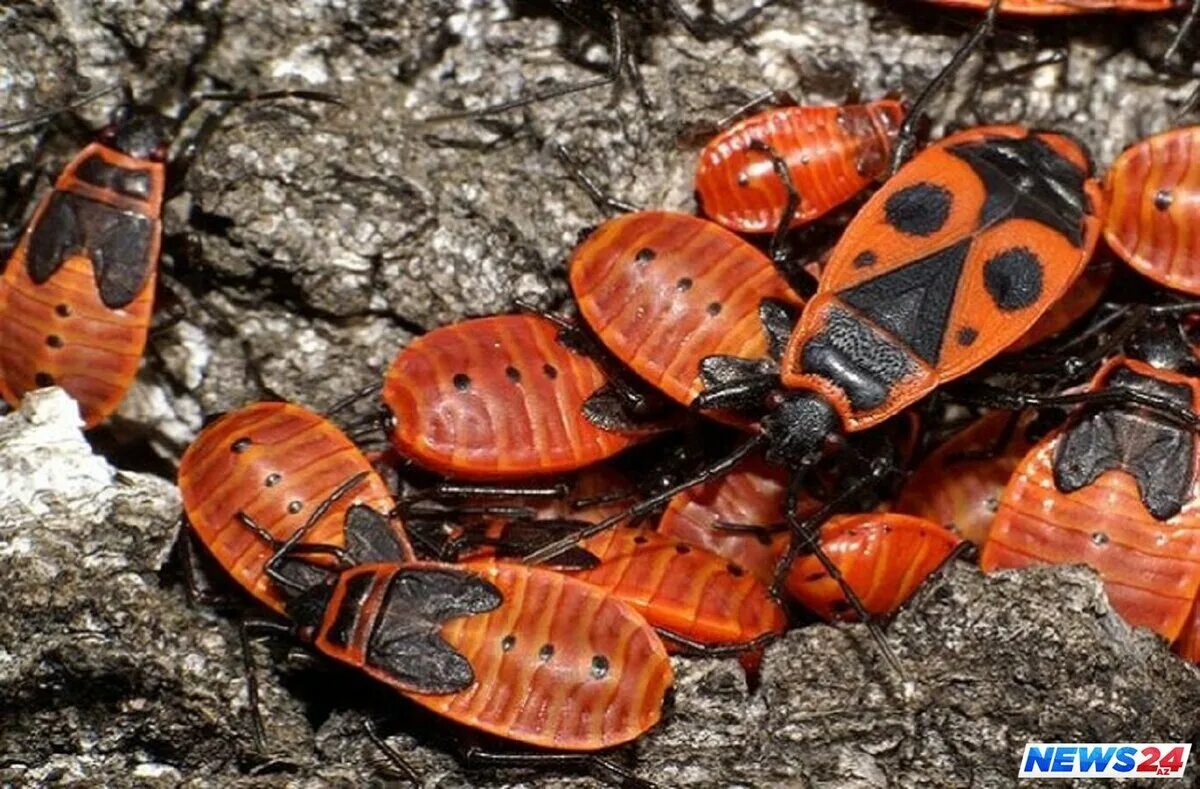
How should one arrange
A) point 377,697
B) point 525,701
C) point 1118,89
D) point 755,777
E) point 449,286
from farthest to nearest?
point 1118,89 < point 449,286 < point 377,697 < point 525,701 < point 755,777

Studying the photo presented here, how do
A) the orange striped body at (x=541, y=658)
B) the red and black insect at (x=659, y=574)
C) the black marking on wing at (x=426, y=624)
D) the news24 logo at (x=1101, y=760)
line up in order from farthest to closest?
the red and black insect at (x=659, y=574) → the black marking on wing at (x=426, y=624) → the orange striped body at (x=541, y=658) → the news24 logo at (x=1101, y=760)

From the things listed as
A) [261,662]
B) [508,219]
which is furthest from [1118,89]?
[261,662]

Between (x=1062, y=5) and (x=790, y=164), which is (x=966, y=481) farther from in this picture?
(x=1062, y=5)

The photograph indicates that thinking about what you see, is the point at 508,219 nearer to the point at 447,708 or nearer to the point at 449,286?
the point at 449,286

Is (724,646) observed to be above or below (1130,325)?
below

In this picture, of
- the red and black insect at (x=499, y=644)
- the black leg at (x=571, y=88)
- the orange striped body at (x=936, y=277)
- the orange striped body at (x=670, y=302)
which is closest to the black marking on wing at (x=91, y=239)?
the black leg at (x=571, y=88)

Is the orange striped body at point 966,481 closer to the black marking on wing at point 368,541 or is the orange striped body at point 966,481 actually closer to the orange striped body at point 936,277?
the orange striped body at point 936,277

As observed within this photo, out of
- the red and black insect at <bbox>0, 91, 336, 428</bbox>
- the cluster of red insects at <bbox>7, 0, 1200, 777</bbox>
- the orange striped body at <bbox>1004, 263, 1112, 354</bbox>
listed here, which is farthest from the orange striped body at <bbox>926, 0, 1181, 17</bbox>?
the red and black insect at <bbox>0, 91, 336, 428</bbox>
